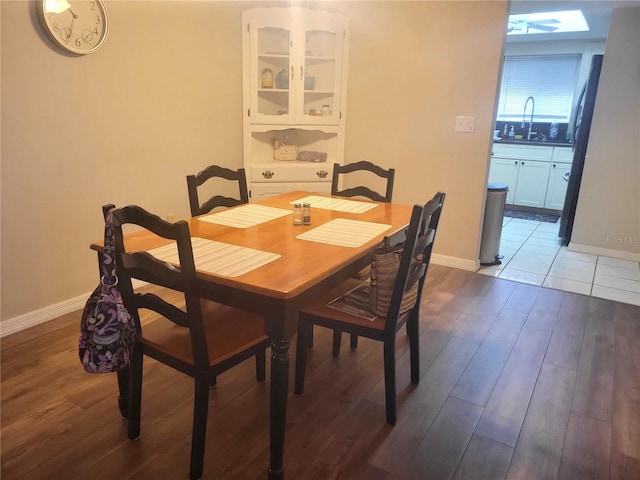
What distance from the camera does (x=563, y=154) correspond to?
16.7ft

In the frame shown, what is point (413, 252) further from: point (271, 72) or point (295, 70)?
point (271, 72)

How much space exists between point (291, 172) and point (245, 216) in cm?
160

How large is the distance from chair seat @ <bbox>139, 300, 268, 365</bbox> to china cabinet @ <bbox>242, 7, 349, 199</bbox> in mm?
2032

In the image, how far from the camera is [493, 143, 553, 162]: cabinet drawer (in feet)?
17.0

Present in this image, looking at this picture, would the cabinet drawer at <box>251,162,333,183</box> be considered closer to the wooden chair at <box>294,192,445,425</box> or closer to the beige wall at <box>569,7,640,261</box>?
the wooden chair at <box>294,192,445,425</box>

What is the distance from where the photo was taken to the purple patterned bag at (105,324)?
133 centimetres

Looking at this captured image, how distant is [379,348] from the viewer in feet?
7.56

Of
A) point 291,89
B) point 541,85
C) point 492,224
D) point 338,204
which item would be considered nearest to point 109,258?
point 338,204

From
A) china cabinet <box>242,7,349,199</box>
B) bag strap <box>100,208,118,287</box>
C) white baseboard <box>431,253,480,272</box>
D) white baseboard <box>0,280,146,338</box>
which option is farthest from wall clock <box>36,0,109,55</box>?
white baseboard <box>431,253,480,272</box>

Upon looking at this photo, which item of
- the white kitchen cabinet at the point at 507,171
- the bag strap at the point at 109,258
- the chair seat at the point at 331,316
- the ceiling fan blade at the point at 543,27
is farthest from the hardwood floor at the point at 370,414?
the ceiling fan blade at the point at 543,27

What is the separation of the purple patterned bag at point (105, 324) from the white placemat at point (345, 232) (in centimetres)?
68

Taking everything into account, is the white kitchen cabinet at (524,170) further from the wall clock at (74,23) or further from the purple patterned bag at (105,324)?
the purple patterned bag at (105,324)

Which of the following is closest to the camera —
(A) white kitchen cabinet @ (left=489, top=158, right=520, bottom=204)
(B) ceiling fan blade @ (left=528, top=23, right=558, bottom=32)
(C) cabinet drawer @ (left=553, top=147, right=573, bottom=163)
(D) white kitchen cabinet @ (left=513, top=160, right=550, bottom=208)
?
(B) ceiling fan blade @ (left=528, top=23, right=558, bottom=32)

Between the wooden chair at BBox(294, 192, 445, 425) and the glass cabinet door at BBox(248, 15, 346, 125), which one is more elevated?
the glass cabinet door at BBox(248, 15, 346, 125)
